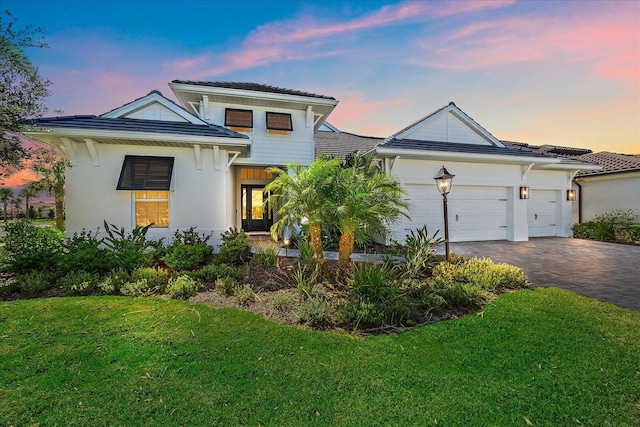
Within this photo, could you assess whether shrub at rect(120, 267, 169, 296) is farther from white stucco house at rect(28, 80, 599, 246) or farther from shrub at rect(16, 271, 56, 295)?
white stucco house at rect(28, 80, 599, 246)

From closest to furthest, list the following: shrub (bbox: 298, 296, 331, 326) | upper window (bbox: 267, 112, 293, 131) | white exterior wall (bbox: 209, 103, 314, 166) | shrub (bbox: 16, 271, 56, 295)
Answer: shrub (bbox: 298, 296, 331, 326) < shrub (bbox: 16, 271, 56, 295) < white exterior wall (bbox: 209, 103, 314, 166) < upper window (bbox: 267, 112, 293, 131)

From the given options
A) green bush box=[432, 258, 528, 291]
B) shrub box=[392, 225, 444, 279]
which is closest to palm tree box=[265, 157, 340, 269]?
shrub box=[392, 225, 444, 279]

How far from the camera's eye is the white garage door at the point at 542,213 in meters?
14.0

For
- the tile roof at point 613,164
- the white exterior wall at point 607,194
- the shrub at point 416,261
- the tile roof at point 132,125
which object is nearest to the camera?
the shrub at point 416,261

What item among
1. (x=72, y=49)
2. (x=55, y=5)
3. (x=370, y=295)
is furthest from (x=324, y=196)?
(x=72, y=49)

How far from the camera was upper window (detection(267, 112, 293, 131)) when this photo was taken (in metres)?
12.8

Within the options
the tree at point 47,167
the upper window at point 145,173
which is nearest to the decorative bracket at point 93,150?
the upper window at point 145,173

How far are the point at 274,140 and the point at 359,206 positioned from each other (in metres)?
8.42

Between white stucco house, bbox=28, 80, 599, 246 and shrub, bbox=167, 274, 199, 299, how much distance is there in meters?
2.43

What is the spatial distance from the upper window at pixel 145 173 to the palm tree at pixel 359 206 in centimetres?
585

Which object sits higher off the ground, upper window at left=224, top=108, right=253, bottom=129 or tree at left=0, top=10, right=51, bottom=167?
upper window at left=224, top=108, right=253, bottom=129

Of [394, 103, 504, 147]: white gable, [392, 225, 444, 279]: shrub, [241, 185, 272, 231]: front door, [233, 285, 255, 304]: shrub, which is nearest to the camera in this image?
[233, 285, 255, 304]: shrub

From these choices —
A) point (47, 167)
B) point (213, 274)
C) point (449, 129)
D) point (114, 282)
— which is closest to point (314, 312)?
point (213, 274)

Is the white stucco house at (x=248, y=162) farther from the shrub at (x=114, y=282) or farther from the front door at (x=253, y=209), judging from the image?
the shrub at (x=114, y=282)
